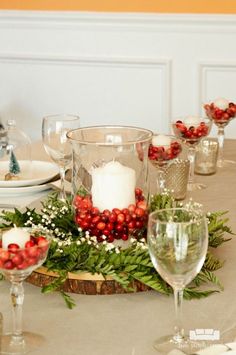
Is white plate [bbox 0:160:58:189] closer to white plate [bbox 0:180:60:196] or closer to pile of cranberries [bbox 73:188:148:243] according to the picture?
white plate [bbox 0:180:60:196]

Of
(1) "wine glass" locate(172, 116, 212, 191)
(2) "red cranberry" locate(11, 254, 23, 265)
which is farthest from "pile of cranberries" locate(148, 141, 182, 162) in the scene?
(2) "red cranberry" locate(11, 254, 23, 265)

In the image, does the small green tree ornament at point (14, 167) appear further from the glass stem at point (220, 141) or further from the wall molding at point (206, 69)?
the wall molding at point (206, 69)

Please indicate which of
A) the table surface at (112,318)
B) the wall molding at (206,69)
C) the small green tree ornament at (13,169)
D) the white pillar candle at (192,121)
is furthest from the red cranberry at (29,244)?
the wall molding at (206,69)

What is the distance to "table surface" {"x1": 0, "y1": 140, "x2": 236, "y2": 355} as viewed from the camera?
129 cm

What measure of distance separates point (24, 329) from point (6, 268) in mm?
164

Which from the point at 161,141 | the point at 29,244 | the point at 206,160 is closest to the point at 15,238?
Result: the point at 29,244

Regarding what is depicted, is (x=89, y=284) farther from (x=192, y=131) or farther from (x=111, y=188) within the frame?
(x=192, y=131)

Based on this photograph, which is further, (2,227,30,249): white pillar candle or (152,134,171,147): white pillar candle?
(152,134,171,147): white pillar candle

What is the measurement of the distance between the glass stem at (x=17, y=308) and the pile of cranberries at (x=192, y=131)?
1066 mm

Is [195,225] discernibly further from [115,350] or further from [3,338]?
[3,338]

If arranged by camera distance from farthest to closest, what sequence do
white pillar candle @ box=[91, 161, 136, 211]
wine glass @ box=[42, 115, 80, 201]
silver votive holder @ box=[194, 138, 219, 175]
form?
silver votive holder @ box=[194, 138, 219, 175] → wine glass @ box=[42, 115, 80, 201] → white pillar candle @ box=[91, 161, 136, 211]

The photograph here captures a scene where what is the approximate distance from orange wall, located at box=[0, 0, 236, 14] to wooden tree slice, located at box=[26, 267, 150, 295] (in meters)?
2.36

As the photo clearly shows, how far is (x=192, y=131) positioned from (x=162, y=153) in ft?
0.71

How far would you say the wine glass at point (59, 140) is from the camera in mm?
2010
